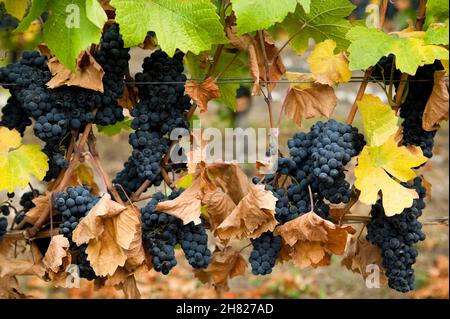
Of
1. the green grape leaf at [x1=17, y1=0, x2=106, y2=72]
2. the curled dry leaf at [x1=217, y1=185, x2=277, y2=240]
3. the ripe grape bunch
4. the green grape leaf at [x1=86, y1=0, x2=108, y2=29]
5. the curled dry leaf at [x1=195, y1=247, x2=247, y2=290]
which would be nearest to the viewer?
the green grape leaf at [x1=86, y1=0, x2=108, y2=29]

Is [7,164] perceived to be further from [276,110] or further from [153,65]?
[276,110]

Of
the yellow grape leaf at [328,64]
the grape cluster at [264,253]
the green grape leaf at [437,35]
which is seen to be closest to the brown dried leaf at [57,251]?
the grape cluster at [264,253]

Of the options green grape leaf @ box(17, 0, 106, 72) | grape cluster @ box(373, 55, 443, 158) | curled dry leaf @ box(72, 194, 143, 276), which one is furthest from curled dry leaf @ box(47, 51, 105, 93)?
grape cluster @ box(373, 55, 443, 158)

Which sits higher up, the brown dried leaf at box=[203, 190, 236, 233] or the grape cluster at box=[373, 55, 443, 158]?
the grape cluster at box=[373, 55, 443, 158]

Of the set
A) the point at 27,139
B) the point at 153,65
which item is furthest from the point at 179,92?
the point at 27,139

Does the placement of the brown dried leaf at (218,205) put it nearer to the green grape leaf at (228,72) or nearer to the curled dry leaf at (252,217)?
the curled dry leaf at (252,217)

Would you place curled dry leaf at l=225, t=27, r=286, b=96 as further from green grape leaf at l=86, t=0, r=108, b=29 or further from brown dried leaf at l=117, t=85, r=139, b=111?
green grape leaf at l=86, t=0, r=108, b=29

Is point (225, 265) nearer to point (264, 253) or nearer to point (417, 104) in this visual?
point (264, 253)
